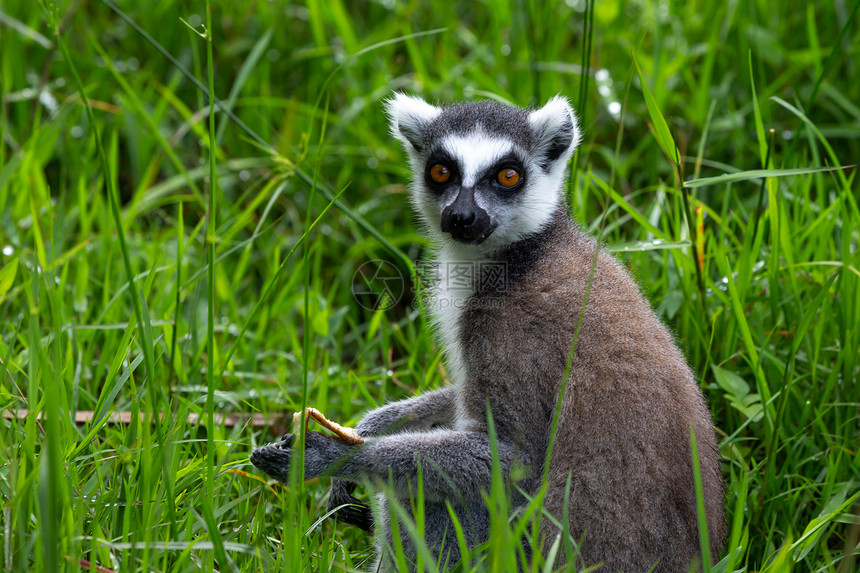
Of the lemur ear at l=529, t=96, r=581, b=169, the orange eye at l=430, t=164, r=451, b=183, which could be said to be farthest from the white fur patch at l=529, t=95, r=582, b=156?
the orange eye at l=430, t=164, r=451, b=183

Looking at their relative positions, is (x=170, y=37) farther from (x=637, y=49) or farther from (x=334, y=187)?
(x=637, y=49)

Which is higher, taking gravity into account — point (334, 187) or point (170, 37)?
point (170, 37)

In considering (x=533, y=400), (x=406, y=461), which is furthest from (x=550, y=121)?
(x=406, y=461)

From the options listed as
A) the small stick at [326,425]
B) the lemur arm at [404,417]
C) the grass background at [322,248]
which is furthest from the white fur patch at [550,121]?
the small stick at [326,425]

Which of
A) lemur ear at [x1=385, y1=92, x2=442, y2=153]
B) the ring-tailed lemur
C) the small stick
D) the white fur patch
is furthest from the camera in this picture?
lemur ear at [x1=385, y1=92, x2=442, y2=153]

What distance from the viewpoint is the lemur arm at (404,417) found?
343cm

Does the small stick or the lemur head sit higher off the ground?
the lemur head

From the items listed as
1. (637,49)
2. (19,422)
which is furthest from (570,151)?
(19,422)

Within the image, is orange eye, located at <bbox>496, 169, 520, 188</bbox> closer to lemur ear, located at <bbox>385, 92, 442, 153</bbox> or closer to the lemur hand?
lemur ear, located at <bbox>385, 92, 442, 153</bbox>

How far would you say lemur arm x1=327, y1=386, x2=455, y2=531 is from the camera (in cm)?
343

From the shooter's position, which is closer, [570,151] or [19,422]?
[19,422]

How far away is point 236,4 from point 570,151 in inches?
163

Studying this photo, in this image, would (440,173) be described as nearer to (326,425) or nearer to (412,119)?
(412,119)

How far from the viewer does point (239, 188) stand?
20.5ft
